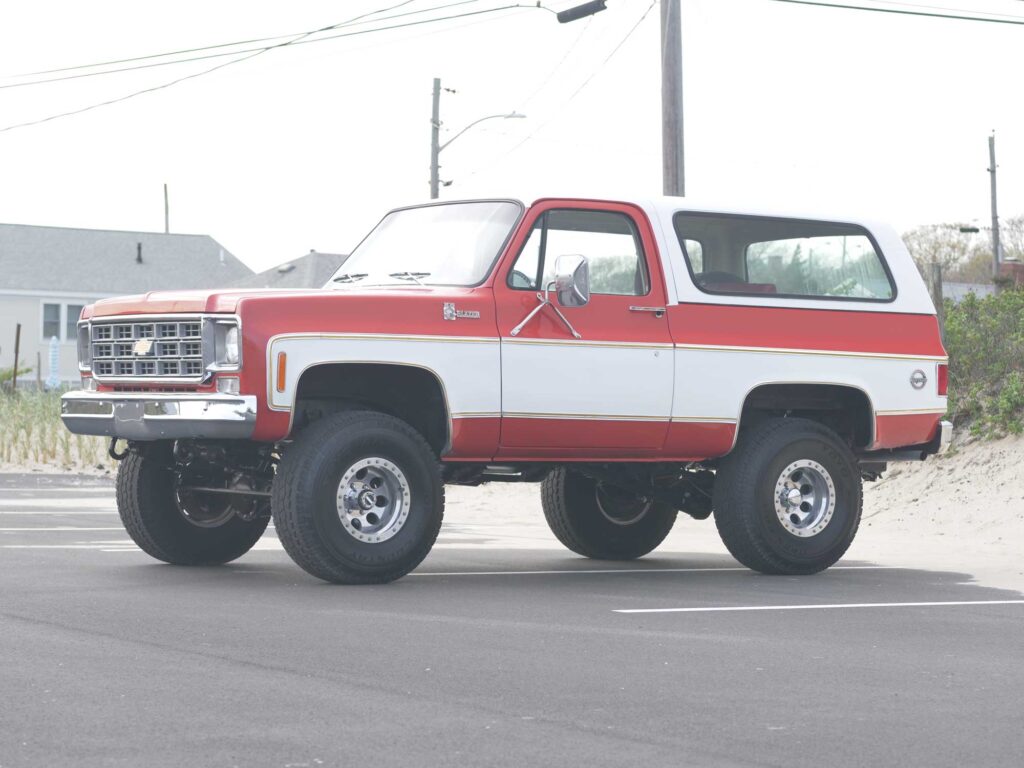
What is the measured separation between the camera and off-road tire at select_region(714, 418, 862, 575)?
1143 centimetres

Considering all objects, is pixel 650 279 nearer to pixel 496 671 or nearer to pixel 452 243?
pixel 452 243

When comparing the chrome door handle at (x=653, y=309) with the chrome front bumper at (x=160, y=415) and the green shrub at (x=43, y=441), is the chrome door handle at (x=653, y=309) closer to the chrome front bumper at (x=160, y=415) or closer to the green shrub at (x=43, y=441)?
the chrome front bumper at (x=160, y=415)

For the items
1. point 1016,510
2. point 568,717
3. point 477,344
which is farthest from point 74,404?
point 1016,510

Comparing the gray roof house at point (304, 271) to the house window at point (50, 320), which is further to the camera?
the house window at point (50, 320)

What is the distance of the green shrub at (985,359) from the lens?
1764 centimetres

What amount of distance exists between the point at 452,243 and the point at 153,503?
254 centimetres

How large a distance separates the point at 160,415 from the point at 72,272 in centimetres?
5306

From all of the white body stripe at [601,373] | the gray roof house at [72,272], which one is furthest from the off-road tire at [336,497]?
the gray roof house at [72,272]

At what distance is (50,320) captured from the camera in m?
60.7

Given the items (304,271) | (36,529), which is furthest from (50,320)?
(36,529)

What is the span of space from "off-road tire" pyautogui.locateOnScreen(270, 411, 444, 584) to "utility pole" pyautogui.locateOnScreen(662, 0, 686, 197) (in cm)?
1008

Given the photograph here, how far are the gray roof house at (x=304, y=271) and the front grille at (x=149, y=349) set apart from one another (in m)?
44.0

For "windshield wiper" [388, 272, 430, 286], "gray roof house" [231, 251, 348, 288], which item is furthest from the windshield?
"gray roof house" [231, 251, 348, 288]

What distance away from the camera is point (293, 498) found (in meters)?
9.87
